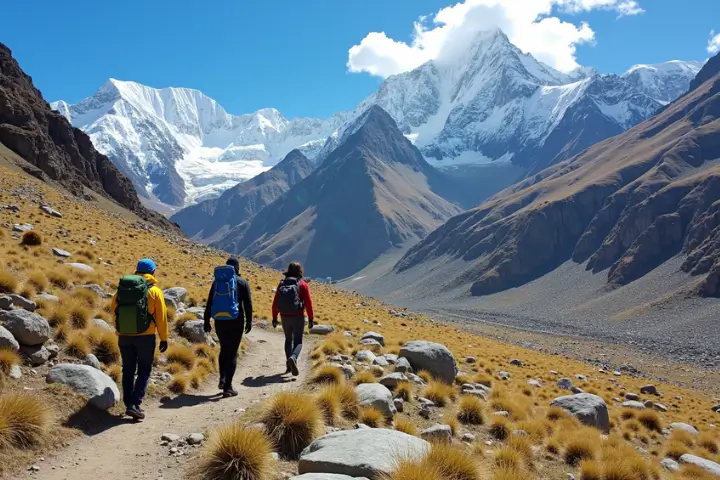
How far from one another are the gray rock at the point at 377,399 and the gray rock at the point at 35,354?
6.37 meters

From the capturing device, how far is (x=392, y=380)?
13992 mm

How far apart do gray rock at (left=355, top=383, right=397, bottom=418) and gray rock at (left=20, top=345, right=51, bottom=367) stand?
637cm

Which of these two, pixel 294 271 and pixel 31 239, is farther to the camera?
pixel 31 239

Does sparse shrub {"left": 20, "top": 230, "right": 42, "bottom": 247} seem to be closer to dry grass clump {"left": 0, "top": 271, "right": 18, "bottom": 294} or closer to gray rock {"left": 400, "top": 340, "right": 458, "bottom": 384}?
dry grass clump {"left": 0, "top": 271, "right": 18, "bottom": 294}

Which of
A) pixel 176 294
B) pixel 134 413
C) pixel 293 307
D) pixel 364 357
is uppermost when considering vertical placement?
pixel 293 307

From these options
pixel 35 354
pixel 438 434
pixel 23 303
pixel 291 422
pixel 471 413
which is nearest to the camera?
pixel 291 422

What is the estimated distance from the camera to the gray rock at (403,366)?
15.7m

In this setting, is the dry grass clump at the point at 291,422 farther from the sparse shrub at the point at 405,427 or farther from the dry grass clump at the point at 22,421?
the dry grass clump at the point at 22,421

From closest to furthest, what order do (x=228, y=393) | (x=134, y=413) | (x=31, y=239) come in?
(x=134, y=413) < (x=228, y=393) < (x=31, y=239)

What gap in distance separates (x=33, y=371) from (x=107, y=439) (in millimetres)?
2523

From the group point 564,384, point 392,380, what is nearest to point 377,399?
point 392,380

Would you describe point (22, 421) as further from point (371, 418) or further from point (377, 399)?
point (377, 399)

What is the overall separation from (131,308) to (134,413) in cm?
188

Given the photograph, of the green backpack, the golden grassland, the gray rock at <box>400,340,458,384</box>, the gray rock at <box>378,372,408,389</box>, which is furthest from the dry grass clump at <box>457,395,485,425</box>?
the green backpack
